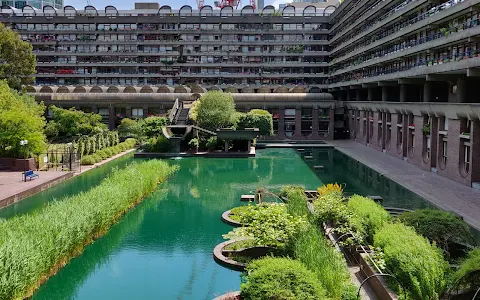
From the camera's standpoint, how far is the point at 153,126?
185 feet

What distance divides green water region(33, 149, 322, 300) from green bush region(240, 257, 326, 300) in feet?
13.4

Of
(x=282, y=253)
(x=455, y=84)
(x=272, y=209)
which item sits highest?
(x=455, y=84)

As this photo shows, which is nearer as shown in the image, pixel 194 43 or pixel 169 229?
pixel 169 229

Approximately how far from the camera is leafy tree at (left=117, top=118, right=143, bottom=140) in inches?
2381

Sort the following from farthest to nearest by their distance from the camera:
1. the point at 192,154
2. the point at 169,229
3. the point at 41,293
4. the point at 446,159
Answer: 1. the point at 192,154
2. the point at 446,159
3. the point at 169,229
4. the point at 41,293

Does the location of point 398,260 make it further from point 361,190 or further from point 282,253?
point 361,190

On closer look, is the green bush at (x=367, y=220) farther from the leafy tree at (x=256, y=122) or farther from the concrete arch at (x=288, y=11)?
the concrete arch at (x=288, y=11)

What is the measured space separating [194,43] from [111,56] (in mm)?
14234

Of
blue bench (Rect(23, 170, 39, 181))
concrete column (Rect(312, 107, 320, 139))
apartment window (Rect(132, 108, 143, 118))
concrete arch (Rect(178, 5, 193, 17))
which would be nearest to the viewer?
blue bench (Rect(23, 170, 39, 181))

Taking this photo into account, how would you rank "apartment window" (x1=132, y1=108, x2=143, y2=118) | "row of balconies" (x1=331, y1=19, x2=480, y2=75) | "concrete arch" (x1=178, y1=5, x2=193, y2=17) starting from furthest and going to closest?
1. "concrete arch" (x1=178, y1=5, x2=193, y2=17)
2. "apartment window" (x1=132, y1=108, x2=143, y2=118)
3. "row of balconies" (x1=331, y1=19, x2=480, y2=75)

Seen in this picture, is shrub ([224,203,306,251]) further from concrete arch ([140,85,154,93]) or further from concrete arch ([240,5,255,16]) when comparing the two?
concrete arch ([240,5,255,16])

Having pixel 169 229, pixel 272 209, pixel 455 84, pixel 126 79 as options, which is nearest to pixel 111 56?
pixel 126 79

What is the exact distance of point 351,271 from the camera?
1680cm

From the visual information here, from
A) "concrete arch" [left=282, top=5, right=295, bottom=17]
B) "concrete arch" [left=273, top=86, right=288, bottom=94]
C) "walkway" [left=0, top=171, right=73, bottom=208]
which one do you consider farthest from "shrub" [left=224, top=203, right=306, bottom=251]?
"concrete arch" [left=282, top=5, right=295, bottom=17]
